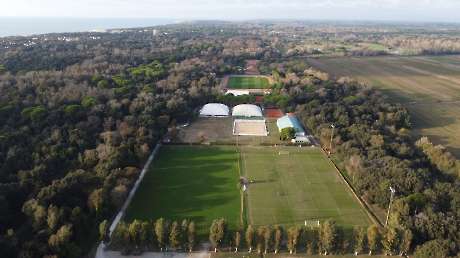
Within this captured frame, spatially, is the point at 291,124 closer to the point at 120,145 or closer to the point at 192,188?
the point at 192,188

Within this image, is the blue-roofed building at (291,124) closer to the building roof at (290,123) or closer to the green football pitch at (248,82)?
the building roof at (290,123)

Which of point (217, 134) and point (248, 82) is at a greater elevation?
point (248, 82)

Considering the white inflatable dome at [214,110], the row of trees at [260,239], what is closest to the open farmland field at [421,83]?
the row of trees at [260,239]

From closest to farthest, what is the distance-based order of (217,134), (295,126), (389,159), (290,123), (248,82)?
(389,159) → (217,134) → (295,126) → (290,123) → (248,82)

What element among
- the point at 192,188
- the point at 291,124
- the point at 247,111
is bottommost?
the point at 192,188

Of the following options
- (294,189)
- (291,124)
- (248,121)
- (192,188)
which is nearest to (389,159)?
(294,189)

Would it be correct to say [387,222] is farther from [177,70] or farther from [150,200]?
[177,70]
